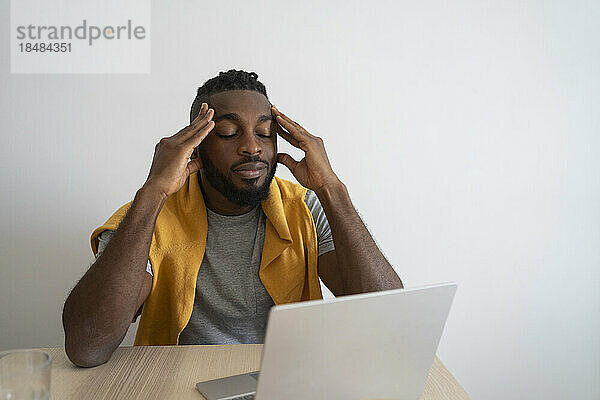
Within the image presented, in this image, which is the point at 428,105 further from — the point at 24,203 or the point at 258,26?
the point at 24,203

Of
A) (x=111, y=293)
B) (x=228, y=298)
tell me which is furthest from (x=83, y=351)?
(x=228, y=298)

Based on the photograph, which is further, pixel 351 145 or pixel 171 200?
pixel 351 145

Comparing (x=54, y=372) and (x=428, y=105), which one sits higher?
(x=428, y=105)

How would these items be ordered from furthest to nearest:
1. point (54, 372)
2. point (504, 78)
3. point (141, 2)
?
point (504, 78), point (141, 2), point (54, 372)

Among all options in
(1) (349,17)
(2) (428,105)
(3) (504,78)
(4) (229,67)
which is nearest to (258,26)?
(4) (229,67)

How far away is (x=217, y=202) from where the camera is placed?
56.2 inches

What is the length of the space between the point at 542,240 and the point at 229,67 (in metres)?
1.12

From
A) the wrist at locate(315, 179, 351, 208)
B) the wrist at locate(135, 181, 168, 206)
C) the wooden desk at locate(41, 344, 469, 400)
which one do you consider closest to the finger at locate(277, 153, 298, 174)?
the wrist at locate(315, 179, 351, 208)

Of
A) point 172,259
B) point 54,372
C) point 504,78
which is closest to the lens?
point 54,372

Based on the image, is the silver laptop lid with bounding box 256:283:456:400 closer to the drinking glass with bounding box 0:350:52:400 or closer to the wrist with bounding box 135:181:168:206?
the drinking glass with bounding box 0:350:52:400

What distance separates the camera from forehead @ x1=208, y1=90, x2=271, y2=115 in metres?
1.35

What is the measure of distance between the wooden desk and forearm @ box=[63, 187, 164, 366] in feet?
0.12

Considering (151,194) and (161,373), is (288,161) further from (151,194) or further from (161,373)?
(161,373)

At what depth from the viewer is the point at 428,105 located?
1.79 metres
